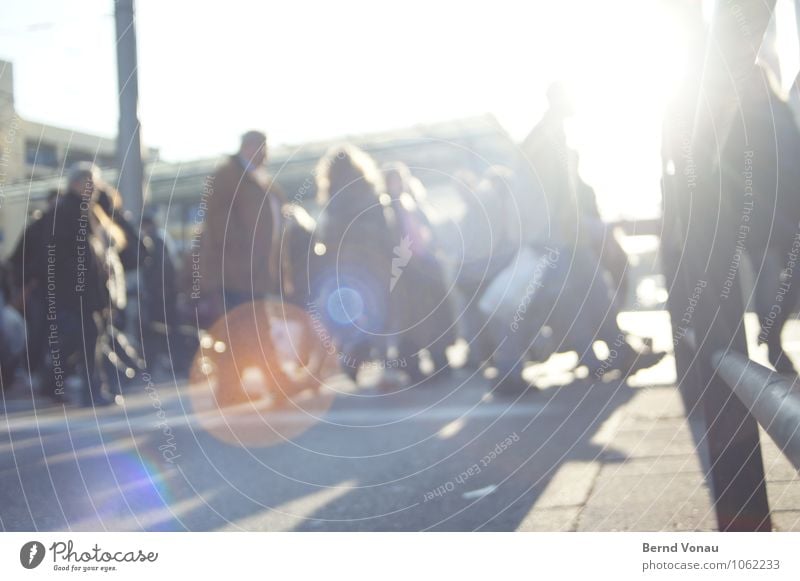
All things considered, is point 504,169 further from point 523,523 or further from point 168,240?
point 168,240

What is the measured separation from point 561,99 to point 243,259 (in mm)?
1855

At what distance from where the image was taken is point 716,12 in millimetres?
1294

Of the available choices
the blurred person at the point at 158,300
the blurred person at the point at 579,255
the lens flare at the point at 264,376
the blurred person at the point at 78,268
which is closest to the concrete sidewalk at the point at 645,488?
the blurred person at the point at 579,255

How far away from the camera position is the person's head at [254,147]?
302 centimetres

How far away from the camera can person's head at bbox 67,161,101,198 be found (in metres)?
3.66

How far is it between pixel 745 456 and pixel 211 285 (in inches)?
118

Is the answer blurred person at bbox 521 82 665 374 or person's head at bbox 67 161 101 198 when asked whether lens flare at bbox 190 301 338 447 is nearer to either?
person's head at bbox 67 161 101 198

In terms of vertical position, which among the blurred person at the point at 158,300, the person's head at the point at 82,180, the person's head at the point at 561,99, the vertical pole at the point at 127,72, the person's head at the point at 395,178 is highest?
the vertical pole at the point at 127,72

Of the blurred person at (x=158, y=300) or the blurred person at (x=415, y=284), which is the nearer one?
the blurred person at (x=415, y=284)

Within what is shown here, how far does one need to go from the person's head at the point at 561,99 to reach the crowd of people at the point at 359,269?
0.61 m

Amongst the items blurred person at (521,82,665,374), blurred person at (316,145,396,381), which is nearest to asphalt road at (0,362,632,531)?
blurred person at (521,82,665,374)

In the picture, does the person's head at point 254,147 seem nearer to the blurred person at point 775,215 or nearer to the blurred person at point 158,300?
the blurred person at point 775,215

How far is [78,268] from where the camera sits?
4.10 meters
